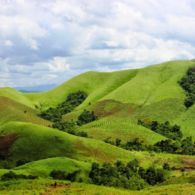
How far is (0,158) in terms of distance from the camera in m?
132

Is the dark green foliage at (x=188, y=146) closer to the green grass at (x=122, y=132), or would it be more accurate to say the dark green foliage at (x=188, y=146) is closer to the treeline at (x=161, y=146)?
the treeline at (x=161, y=146)

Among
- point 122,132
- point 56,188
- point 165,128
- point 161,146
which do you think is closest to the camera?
point 56,188

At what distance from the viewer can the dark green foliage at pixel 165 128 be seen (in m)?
182

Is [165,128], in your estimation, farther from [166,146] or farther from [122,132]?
[166,146]

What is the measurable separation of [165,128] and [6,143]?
74.2 m

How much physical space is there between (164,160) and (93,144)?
20457mm

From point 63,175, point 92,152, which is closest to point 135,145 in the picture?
point 92,152

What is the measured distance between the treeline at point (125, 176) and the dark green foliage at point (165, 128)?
2775 inches

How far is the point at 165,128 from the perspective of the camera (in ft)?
624

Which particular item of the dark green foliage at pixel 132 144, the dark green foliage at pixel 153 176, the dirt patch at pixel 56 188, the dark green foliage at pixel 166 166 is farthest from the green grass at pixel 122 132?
the dirt patch at pixel 56 188

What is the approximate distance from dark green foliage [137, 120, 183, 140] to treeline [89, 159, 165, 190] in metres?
70.5

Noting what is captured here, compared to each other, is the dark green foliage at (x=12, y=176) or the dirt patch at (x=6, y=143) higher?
the dirt patch at (x=6, y=143)

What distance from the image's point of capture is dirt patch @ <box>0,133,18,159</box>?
438 ft

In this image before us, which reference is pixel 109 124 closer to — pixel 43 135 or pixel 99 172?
pixel 43 135
